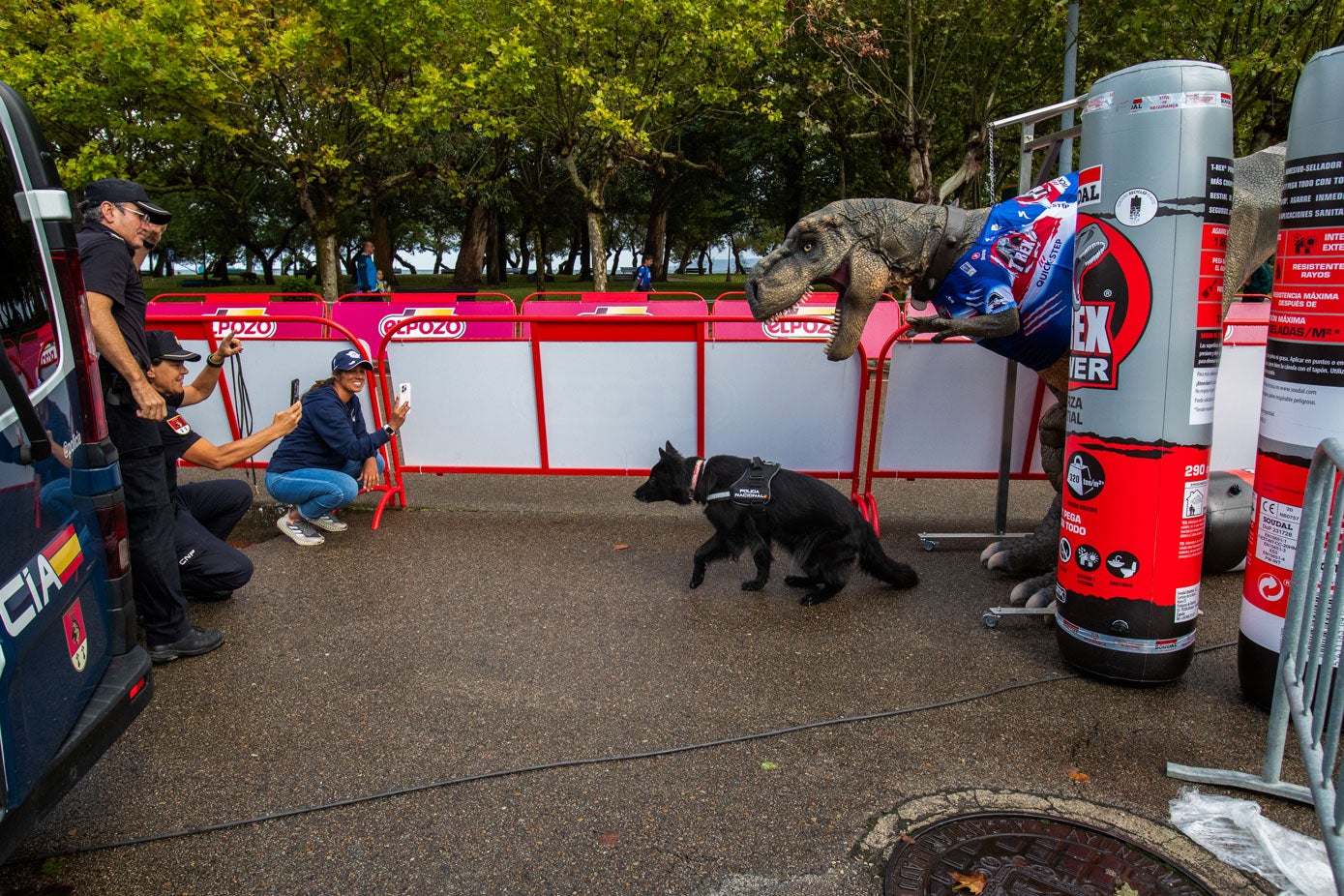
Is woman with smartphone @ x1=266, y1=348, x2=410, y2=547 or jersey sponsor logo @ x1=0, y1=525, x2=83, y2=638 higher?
jersey sponsor logo @ x1=0, y1=525, x2=83, y2=638

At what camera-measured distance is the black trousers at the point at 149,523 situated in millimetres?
3982

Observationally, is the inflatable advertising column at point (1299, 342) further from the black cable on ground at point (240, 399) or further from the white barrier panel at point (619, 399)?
the black cable on ground at point (240, 399)

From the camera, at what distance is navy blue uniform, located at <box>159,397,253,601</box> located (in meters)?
4.60

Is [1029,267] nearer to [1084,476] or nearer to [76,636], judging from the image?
[1084,476]

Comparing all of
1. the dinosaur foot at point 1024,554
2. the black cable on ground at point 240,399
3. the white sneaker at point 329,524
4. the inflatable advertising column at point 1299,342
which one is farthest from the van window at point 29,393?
the dinosaur foot at point 1024,554

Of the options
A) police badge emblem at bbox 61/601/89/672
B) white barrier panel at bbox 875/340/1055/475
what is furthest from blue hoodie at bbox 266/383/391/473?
white barrier panel at bbox 875/340/1055/475

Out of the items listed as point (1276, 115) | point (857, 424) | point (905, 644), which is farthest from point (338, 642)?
point (1276, 115)

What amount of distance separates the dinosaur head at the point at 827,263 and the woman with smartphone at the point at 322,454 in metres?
3.06

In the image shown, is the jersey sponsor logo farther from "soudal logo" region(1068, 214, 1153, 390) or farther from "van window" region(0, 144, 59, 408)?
"soudal logo" region(1068, 214, 1153, 390)

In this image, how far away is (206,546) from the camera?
4.78 metres

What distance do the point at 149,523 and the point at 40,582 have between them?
5.80 ft

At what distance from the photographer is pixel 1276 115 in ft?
53.3

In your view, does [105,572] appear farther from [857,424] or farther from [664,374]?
[857,424]

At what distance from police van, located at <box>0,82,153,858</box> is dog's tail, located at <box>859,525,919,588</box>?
3.48 meters
